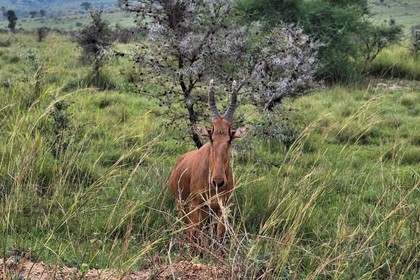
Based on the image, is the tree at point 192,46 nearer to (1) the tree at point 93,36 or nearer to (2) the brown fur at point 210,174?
(2) the brown fur at point 210,174

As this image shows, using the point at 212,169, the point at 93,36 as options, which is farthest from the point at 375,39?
the point at 212,169

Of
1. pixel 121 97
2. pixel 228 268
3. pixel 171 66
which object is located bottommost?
pixel 121 97

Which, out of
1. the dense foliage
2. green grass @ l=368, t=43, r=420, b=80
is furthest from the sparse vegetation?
green grass @ l=368, t=43, r=420, b=80

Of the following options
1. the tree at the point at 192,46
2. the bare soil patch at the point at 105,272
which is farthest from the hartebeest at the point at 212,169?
the tree at the point at 192,46

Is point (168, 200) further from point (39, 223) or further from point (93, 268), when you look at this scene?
point (93, 268)

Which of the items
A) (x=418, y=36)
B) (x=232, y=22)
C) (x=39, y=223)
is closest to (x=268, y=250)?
(x=39, y=223)

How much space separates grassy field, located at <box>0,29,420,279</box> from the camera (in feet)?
10.6

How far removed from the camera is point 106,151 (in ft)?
21.1

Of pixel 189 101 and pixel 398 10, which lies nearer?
pixel 189 101

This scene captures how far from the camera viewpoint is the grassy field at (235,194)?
3.23m

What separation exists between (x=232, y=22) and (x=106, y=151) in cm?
239

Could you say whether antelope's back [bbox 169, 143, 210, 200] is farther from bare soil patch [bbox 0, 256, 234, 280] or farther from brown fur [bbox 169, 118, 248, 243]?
bare soil patch [bbox 0, 256, 234, 280]

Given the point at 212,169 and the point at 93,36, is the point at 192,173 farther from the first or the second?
the point at 93,36

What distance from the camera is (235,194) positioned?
4.65 meters
